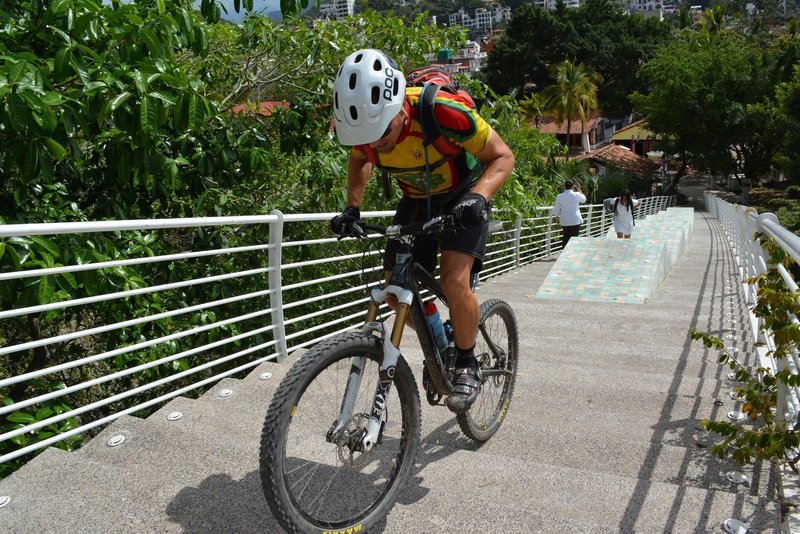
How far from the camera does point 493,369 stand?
142 inches

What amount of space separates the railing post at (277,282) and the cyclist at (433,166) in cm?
123

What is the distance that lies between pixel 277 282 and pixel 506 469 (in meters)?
2.06

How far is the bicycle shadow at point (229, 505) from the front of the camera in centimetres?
241

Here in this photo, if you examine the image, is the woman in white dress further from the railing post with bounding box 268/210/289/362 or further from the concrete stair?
the railing post with bounding box 268/210/289/362

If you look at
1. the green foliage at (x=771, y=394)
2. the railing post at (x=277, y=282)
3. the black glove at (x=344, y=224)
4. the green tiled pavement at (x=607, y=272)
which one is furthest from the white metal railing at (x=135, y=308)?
the green tiled pavement at (x=607, y=272)

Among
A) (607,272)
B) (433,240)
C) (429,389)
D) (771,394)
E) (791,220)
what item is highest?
(433,240)

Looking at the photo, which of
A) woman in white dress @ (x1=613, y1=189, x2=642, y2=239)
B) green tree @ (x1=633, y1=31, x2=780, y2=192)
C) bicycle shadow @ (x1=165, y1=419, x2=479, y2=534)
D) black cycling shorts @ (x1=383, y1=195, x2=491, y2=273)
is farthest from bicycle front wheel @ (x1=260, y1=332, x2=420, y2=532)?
green tree @ (x1=633, y1=31, x2=780, y2=192)

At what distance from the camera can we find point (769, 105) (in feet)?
122

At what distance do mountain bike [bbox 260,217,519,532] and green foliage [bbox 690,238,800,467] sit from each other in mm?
1348

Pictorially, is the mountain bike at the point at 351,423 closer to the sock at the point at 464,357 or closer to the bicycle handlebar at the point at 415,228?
the bicycle handlebar at the point at 415,228

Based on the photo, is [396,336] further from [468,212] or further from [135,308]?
[135,308]

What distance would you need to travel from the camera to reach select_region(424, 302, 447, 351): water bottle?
299cm

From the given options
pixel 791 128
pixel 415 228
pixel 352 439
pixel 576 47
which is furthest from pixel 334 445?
pixel 576 47

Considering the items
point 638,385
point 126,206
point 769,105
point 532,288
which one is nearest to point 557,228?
point 532,288
